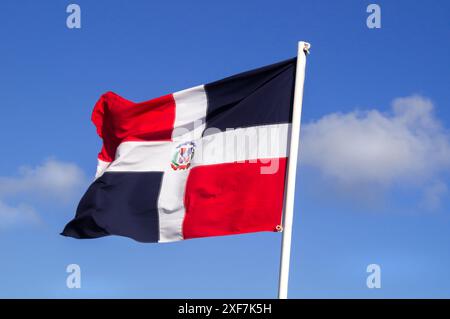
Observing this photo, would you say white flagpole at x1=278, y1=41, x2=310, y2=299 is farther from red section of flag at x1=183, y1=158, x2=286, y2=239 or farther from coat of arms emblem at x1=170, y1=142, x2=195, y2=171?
coat of arms emblem at x1=170, y1=142, x2=195, y2=171

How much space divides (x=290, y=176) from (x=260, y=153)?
3.35ft

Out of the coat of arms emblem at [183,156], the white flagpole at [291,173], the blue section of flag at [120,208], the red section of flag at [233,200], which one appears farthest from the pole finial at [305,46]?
the blue section of flag at [120,208]

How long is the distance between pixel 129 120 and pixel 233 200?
325 cm

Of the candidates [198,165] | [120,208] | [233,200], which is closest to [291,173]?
[233,200]

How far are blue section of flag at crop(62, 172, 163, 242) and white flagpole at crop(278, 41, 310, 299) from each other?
2.75 meters

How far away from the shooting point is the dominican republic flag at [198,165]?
15328mm

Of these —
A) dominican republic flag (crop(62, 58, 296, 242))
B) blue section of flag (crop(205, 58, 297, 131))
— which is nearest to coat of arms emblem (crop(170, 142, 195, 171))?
dominican republic flag (crop(62, 58, 296, 242))

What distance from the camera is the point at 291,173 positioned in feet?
48.2

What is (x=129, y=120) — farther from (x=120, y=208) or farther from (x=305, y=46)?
(x=305, y=46)

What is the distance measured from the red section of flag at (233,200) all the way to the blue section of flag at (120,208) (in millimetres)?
776

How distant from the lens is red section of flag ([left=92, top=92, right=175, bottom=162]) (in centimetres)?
1700
